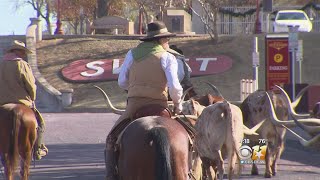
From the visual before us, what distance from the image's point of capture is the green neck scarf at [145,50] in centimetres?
994

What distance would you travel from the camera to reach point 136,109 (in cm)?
993

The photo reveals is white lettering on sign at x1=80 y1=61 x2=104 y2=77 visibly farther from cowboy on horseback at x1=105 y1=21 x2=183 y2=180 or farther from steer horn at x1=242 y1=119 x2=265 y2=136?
cowboy on horseback at x1=105 y1=21 x2=183 y2=180

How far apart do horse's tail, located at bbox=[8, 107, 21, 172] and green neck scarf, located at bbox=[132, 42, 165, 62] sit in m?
4.05

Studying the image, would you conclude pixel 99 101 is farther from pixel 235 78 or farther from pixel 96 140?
pixel 96 140

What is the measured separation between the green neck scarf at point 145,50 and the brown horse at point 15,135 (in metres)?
4.07

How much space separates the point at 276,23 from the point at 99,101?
519 inches

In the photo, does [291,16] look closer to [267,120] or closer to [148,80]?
[267,120]

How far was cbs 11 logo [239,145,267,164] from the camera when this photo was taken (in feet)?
51.3

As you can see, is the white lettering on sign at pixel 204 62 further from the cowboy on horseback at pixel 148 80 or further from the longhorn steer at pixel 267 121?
the cowboy on horseback at pixel 148 80

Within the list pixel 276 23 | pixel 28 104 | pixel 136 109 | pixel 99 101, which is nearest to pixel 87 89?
pixel 99 101

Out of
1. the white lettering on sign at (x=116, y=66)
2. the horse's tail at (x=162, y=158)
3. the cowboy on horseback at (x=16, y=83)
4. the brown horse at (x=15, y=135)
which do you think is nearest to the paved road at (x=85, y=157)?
the brown horse at (x=15, y=135)

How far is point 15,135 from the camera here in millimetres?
13555

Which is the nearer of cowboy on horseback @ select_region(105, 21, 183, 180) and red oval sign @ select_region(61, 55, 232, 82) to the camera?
cowboy on horseback @ select_region(105, 21, 183, 180)

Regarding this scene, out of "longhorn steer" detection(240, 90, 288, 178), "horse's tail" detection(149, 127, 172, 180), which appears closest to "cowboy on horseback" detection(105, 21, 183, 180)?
"horse's tail" detection(149, 127, 172, 180)
